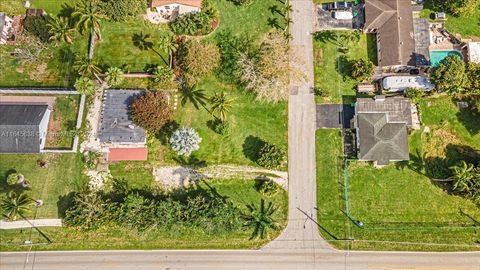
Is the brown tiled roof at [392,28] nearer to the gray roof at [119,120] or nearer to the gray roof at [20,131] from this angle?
the gray roof at [119,120]

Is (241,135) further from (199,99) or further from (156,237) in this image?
(156,237)

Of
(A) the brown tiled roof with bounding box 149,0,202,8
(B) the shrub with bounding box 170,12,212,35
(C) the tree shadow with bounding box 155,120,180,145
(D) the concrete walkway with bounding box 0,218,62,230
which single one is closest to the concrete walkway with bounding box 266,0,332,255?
(B) the shrub with bounding box 170,12,212,35

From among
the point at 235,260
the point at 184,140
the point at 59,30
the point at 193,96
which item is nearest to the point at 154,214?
the point at 184,140

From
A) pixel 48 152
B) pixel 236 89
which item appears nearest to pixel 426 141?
pixel 236 89

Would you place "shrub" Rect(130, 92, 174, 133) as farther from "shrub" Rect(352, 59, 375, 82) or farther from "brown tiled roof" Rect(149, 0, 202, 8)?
"shrub" Rect(352, 59, 375, 82)

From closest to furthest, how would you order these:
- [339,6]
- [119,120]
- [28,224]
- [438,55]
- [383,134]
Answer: [383,134] < [28,224] < [119,120] < [438,55] < [339,6]

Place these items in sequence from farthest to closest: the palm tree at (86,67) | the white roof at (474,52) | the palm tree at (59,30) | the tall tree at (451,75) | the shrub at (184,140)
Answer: the palm tree at (59,30), the white roof at (474,52), the palm tree at (86,67), the tall tree at (451,75), the shrub at (184,140)

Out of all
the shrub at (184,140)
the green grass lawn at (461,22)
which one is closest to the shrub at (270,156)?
the shrub at (184,140)

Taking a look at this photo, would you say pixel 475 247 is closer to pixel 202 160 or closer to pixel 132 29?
pixel 202 160
